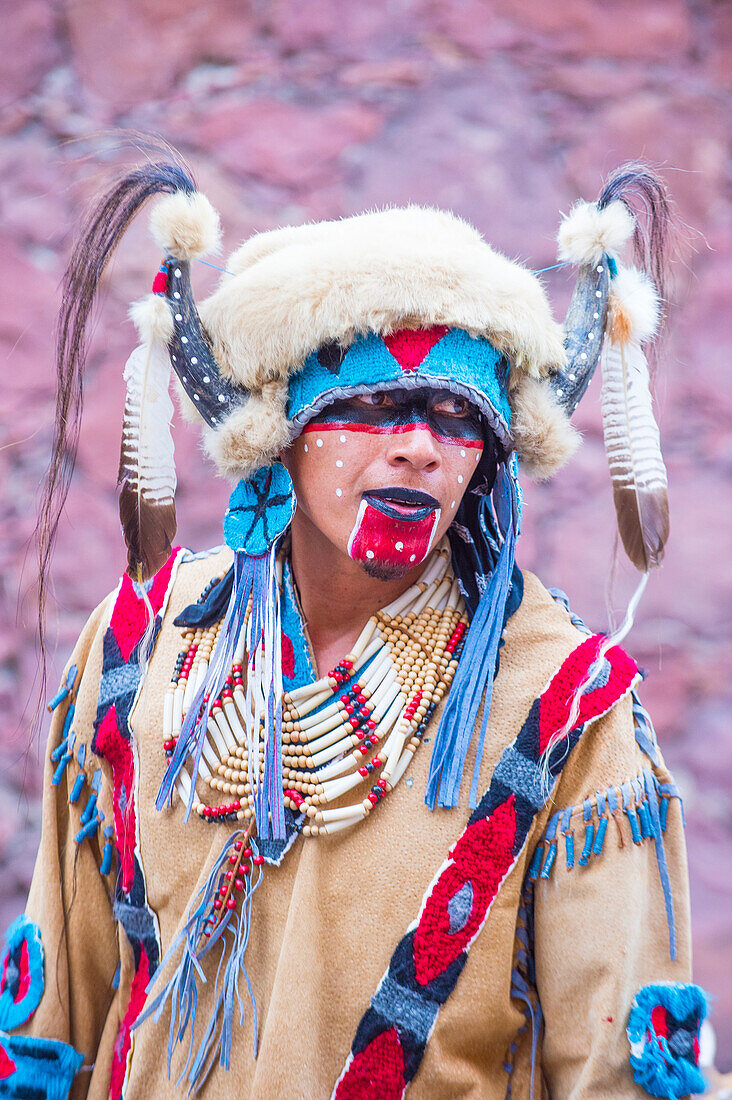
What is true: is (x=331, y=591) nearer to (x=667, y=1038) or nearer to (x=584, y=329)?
(x=584, y=329)

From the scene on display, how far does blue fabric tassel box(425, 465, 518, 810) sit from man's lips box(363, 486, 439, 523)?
0.20 meters

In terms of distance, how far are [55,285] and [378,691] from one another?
137cm

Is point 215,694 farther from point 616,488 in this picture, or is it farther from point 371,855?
point 616,488

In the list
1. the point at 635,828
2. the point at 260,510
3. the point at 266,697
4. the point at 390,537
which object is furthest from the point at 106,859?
the point at 635,828

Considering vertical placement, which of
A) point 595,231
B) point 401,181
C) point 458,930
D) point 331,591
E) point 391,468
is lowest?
point 458,930

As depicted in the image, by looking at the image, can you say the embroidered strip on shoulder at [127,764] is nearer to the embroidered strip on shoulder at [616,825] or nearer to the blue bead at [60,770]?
the blue bead at [60,770]

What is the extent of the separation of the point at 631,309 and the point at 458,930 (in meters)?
0.92

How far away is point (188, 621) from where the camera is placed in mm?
1513

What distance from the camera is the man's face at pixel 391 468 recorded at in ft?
4.14

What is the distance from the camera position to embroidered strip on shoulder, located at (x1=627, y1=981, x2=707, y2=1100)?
113 centimetres

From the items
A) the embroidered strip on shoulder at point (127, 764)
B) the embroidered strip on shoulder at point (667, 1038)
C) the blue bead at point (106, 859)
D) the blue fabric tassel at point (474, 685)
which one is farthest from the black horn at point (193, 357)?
the embroidered strip on shoulder at point (667, 1038)

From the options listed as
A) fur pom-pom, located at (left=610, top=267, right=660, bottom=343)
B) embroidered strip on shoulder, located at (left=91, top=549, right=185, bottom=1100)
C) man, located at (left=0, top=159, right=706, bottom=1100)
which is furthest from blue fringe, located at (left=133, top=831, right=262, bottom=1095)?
fur pom-pom, located at (left=610, top=267, right=660, bottom=343)

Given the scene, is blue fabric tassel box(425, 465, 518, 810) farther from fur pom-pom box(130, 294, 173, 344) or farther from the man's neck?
fur pom-pom box(130, 294, 173, 344)

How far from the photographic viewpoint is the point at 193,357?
1.35 meters
